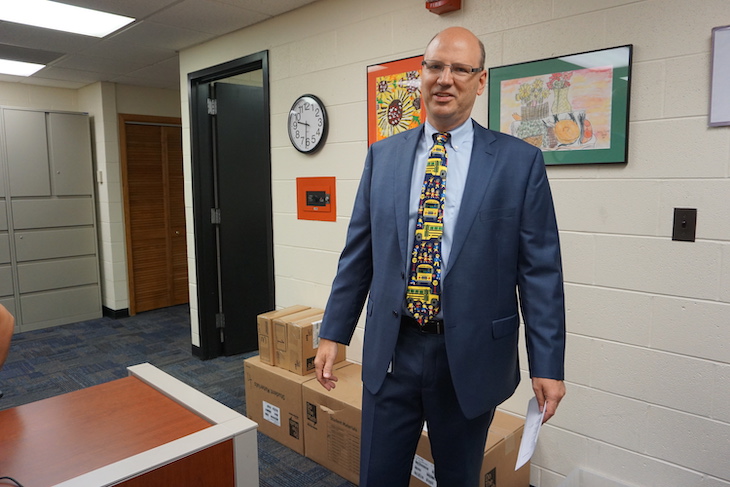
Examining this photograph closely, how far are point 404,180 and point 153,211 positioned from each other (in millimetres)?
4670

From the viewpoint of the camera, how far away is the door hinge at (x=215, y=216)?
12.6 feet

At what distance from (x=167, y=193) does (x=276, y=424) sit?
3530 millimetres

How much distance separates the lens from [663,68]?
68.6 inches

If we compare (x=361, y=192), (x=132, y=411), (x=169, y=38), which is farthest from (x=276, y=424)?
(x=169, y=38)

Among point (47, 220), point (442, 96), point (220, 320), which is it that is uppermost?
point (442, 96)

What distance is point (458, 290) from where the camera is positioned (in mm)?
1232

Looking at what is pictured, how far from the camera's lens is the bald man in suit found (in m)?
1.24

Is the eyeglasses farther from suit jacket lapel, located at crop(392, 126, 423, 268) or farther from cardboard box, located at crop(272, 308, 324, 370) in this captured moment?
cardboard box, located at crop(272, 308, 324, 370)

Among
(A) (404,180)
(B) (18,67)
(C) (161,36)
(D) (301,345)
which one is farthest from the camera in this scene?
(B) (18,67)

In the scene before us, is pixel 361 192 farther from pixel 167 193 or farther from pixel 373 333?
pixel 167 193

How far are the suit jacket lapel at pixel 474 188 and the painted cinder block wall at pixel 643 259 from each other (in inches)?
32.9

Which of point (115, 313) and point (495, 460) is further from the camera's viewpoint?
point (115, 313)

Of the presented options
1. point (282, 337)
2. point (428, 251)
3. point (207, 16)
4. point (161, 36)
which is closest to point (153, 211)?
point (161, 36)

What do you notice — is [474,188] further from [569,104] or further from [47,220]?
[47,220]
